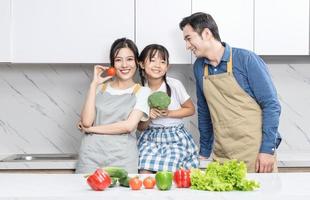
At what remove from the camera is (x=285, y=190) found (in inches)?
60.7

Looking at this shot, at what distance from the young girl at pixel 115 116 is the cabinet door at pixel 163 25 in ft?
0.50

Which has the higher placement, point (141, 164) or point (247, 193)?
point (247, 193)

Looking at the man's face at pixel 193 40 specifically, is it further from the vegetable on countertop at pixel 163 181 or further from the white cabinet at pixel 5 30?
the vegetable on countertop at pixel 163 181

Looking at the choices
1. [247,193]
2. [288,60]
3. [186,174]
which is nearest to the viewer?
[247,193]

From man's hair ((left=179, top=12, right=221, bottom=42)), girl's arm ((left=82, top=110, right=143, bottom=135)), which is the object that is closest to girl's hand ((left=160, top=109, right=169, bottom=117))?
girl's arm ((left=82, top=110, right=143, bottom=135))

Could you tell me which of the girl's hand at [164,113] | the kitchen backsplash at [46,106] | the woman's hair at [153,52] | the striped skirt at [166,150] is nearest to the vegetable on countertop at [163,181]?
the striped skirt at [166,150]

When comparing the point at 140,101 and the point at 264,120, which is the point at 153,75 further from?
the point at 264,120

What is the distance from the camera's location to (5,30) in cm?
294

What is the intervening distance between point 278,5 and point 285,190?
1.68 meters

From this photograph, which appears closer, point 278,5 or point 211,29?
point 211,29

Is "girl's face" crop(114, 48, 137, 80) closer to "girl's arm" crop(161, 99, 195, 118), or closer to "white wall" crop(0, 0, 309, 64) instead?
"white wall" crop(0, 0, 309, 64)


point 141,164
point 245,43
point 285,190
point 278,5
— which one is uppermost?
point 278,5

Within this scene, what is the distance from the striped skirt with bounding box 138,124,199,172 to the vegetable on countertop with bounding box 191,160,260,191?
1113 mm

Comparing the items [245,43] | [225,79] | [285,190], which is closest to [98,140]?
[225,79]
